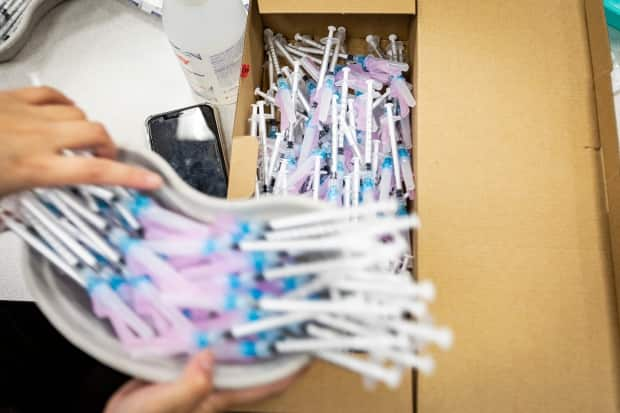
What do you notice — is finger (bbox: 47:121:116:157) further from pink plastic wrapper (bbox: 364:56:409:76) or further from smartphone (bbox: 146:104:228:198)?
pink plastic wrapper (bbox: 364:56:409:76)

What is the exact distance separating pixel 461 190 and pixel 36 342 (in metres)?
0.87

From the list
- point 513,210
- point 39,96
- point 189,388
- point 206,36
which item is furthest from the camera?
point 206,36

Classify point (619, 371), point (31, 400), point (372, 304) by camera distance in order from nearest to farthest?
point (372, 304), point (619, 371), point (31, 400)

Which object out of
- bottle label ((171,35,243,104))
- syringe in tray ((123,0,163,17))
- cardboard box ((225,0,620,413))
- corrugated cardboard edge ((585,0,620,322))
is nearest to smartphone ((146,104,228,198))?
bottle label ((171,35,243,104))

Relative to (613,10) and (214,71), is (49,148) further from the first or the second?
(613,10)

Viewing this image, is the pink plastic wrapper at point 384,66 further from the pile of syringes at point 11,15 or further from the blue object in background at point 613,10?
the pile of syringes at point 11,15

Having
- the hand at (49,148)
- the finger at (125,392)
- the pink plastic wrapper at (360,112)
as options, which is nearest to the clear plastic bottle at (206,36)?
the pink plastic wrapper at (360,112)

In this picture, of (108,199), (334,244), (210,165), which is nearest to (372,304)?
(334,244)

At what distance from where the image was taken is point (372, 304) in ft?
1.49

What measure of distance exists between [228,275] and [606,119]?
2.00 ft

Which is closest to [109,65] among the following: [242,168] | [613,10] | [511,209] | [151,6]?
[151,6]

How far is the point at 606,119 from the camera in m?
0.73

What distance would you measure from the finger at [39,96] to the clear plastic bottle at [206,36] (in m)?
0.32

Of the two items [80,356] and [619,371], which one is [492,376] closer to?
[619,371]
